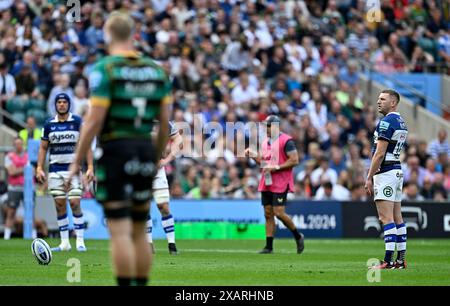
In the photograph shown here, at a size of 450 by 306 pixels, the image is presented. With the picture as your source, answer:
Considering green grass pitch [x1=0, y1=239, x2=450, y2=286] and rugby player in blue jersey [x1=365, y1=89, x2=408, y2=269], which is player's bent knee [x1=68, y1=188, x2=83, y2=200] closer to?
green grass pitch [x1=0, y1=239, x2=450, y2=286]

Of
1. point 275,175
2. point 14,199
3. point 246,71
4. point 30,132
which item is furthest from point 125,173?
point 246,71

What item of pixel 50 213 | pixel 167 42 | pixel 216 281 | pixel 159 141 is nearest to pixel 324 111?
pixel 167 42

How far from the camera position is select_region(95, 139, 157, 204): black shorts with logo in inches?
385

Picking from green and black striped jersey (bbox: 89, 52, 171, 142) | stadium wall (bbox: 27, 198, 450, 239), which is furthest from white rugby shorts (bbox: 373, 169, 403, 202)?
stadium wall (bbox: 27, 198, 450, 239)

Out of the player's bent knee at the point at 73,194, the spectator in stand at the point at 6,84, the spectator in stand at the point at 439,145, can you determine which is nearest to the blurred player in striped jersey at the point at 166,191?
the player's bent knee at the point at 73,194

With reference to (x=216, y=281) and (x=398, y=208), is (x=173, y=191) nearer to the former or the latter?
(x=398, y=208)

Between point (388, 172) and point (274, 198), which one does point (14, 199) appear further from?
point (388, 172)

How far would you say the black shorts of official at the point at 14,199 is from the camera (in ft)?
83.9

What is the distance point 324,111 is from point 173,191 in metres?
6.59

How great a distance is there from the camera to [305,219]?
2831 cm

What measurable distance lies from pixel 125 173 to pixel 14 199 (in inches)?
648

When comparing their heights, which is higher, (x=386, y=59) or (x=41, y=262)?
(x=386, y=59)

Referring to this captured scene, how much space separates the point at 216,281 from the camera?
1358 cm
